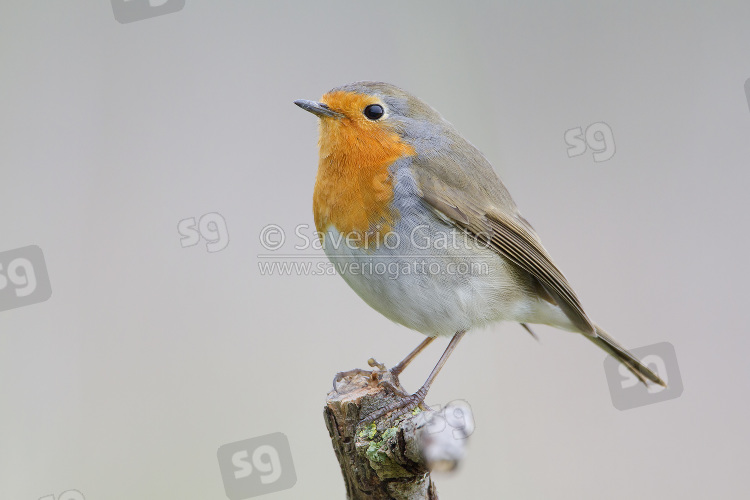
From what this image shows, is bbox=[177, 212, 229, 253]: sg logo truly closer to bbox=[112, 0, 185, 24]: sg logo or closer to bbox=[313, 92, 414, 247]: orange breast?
bbox=[313, 92, 414, 247]: orange breast

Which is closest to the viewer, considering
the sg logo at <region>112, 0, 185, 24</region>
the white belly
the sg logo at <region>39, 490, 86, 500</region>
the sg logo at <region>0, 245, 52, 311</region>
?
the white belly

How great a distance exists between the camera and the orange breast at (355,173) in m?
2.87

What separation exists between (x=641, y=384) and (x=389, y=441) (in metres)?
1.89

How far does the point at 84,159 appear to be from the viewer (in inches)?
167

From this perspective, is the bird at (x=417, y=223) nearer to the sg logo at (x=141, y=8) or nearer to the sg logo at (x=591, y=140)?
the sg logo at (x=591, y=140)

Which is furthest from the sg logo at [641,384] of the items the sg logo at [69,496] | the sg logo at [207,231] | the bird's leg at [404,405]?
the sg logo at [69,496]

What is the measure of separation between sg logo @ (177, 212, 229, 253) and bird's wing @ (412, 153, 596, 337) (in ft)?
4.59

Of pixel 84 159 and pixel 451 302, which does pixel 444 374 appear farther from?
pixel 84 159

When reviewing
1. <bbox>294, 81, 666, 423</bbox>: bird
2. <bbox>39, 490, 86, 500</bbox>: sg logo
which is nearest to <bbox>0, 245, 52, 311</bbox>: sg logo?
<bbox>39, 490, 86, 500</bbox>: sg logo

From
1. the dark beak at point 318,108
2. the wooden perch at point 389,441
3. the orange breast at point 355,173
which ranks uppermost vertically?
the dark beak at point 318,108

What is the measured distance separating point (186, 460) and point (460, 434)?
7.27 ft

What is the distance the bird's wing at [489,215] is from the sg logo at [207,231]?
4.59ft

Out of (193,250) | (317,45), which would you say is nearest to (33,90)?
(193,250)

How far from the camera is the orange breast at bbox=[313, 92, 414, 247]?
9.41 ft
